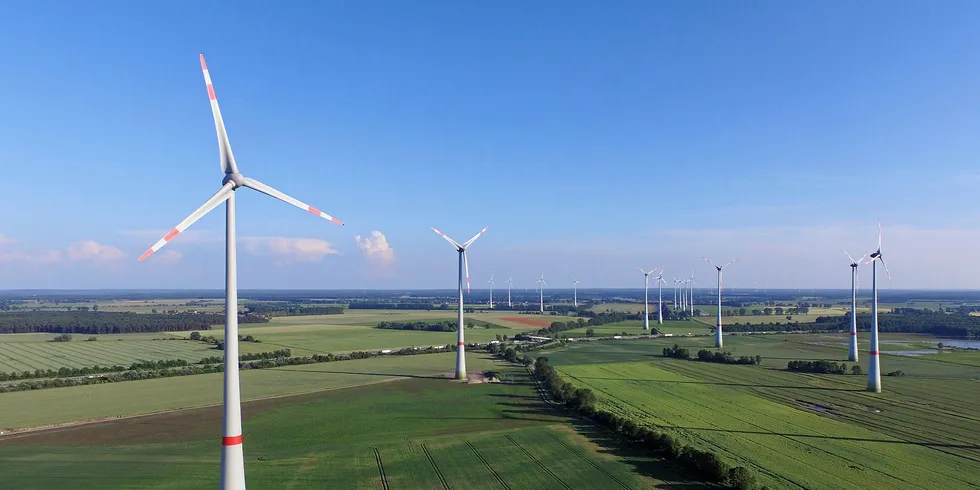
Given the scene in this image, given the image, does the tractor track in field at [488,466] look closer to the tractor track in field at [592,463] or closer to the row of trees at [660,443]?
the tractor track in field at [592,463]

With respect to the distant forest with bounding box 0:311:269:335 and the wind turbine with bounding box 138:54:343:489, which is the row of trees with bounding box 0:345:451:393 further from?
the distant forest with bounding box 0:311:269:335

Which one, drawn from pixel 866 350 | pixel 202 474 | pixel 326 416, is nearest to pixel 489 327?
pixel 866 350

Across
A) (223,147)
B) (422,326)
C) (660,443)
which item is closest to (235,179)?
(223,147)

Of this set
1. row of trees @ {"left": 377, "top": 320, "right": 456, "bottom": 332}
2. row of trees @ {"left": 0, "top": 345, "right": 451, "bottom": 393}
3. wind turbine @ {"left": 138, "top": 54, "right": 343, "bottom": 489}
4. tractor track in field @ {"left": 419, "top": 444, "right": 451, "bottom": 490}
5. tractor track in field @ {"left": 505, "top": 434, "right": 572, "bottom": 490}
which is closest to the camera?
wind turbine @ {"left": 138, "top": 54, "right": 343, "bottom": 489}

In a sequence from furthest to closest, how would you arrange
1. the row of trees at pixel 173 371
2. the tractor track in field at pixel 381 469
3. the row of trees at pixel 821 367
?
the row of trees at pixel 821 367 < the row of trees at pixel 173 371 < the tractor track in field at pixel 381 469

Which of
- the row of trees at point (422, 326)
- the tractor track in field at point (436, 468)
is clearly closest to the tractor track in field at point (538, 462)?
the tractor track in field at point (436, 468)

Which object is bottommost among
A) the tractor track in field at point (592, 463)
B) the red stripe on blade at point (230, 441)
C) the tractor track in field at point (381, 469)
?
the tractor track in field at point (592, 463)

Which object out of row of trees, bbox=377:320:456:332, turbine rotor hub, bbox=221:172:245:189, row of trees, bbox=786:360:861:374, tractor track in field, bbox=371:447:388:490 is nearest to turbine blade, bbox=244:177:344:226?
turbine rotor hub, bbox=221:172:245:189
